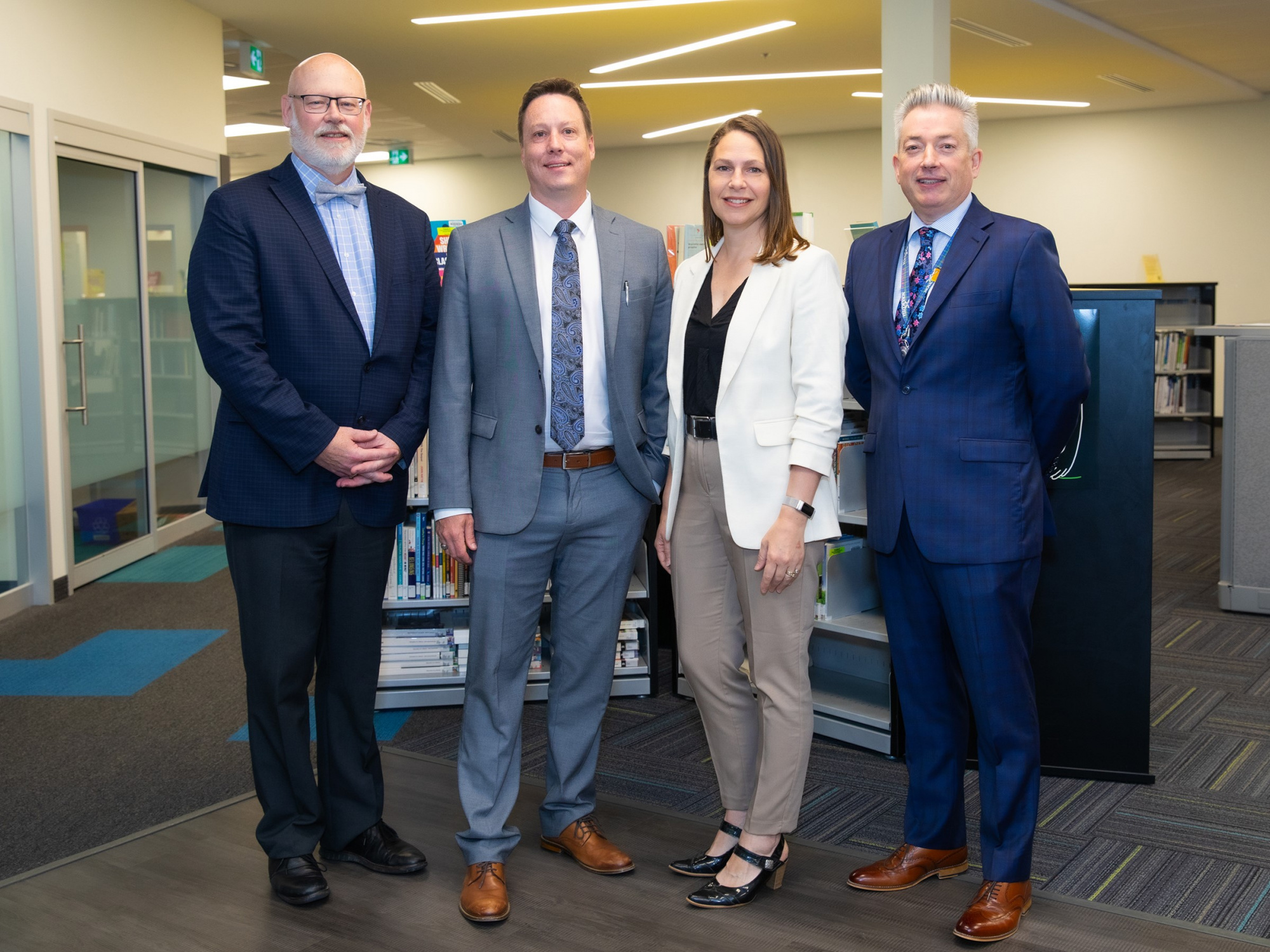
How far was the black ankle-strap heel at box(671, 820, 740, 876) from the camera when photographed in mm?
2539

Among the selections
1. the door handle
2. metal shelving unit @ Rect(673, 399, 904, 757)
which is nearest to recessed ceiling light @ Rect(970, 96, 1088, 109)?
the door handle

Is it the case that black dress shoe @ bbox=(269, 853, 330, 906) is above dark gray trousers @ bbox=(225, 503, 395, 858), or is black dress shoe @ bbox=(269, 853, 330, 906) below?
below

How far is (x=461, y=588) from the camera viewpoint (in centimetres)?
390

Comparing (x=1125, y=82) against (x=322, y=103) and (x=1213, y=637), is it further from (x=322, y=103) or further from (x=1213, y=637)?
(x=322, y=103)

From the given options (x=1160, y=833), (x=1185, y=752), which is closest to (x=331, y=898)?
(x=1160, y=833)

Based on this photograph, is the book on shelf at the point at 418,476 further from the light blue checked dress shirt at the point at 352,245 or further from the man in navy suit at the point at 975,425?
the man in navy suit at the point at 975,425

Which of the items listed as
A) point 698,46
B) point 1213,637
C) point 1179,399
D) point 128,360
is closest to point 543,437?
Answer: point 1213,637

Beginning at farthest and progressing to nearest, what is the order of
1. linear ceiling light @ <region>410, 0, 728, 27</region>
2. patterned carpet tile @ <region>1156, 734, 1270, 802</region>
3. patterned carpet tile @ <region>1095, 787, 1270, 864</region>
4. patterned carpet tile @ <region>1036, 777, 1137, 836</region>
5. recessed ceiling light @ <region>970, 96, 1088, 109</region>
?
1. recessed ceiling light @ <region>970, 96, 1088, 109</region>
2. linear ceiling light @ <region>410, 0, 728, 27</region>
3. patterned carpet tile @ <region>1156, 734, 1270, 802</region>
4. patterned carpet tile @ <region>1036, 777, 1137, 836</region>
5. patterned carpet tile @ <region>1095, 787, 1270, 864</region>

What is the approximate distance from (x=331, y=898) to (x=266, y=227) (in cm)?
147

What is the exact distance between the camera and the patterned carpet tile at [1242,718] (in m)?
3.58

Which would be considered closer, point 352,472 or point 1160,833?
point 352,472

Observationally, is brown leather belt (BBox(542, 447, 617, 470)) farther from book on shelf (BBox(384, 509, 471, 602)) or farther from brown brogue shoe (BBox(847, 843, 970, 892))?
book on shelf (BBox(384, 509, 471, 602))

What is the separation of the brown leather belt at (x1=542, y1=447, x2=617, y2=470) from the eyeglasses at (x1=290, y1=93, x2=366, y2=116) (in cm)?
85

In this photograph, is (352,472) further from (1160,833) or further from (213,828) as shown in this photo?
(1160,833)
